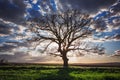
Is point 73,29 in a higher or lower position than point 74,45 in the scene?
higher

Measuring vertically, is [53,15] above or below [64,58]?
above

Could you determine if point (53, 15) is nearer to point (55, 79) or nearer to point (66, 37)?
point (66, 37)

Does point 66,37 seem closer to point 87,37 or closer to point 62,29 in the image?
point 62,29

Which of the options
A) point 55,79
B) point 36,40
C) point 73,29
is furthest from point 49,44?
point 55,79

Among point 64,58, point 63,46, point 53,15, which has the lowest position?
point 64,58

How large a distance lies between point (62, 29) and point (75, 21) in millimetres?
3813

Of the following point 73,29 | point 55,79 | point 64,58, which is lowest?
point 55,79

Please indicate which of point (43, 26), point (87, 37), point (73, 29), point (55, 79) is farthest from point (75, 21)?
point (55, 79)

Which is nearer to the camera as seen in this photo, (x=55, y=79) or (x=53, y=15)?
(x=55, y=79)

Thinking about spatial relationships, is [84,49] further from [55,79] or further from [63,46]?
[55,79]

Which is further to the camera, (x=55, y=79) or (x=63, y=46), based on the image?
(x=63, y=46)

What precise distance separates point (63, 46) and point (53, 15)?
808 cm

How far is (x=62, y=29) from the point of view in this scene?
48.6 meters

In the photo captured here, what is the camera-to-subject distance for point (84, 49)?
161 feet
